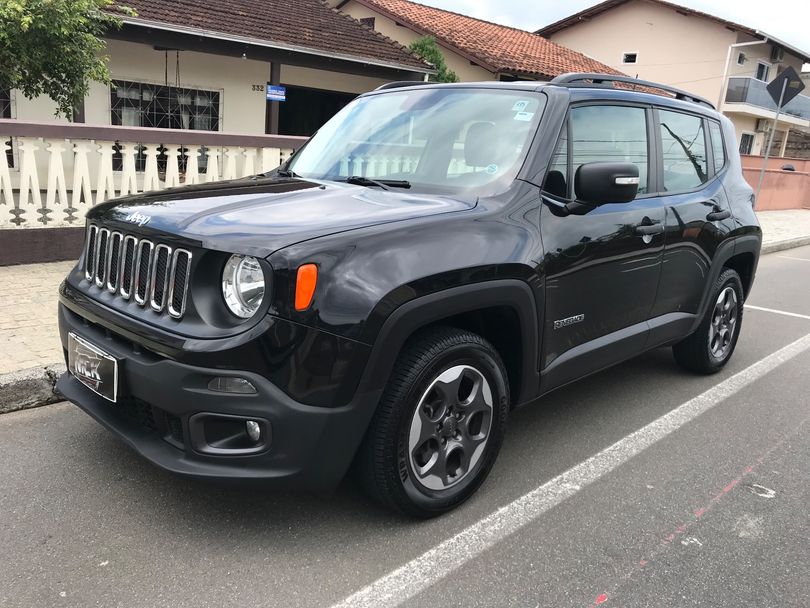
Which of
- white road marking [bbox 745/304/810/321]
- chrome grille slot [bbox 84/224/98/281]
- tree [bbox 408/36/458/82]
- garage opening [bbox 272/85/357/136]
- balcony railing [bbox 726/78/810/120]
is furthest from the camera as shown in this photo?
balcony railing [bbox 726/78/810/120]

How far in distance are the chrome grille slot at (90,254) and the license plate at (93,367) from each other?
0.28m

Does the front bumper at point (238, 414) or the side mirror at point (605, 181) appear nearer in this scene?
the front bumper at point (238, 414)

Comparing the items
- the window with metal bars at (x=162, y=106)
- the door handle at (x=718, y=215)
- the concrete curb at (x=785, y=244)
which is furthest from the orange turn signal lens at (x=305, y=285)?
the concrete curb at (x=785, y=244)

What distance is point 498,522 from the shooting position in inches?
113

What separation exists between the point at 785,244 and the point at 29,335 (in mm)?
13195

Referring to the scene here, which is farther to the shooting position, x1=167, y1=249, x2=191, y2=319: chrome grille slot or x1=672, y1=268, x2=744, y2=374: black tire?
x1=672, y1=268, x2=744, y2=374: black tire

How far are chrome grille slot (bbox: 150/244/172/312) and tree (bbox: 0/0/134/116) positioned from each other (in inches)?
188

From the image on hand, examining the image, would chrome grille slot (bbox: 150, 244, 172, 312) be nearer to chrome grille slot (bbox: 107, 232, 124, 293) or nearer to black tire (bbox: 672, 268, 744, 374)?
chrome grille slot (bbox: 107, 232, 124, 293)

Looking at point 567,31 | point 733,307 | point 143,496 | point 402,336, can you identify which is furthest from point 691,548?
point 567,31

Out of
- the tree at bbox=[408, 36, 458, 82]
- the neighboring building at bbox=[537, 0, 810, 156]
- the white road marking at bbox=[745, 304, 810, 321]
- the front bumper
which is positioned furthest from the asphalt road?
the neighboring building at bbox=[537, 0, 810, 156]

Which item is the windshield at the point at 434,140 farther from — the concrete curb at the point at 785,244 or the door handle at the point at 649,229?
the concrete curb at the point at 785,244

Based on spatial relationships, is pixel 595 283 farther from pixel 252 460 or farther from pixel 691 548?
pixel 252 460

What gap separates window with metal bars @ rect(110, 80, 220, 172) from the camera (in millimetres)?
12141

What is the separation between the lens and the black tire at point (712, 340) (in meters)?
4.62
